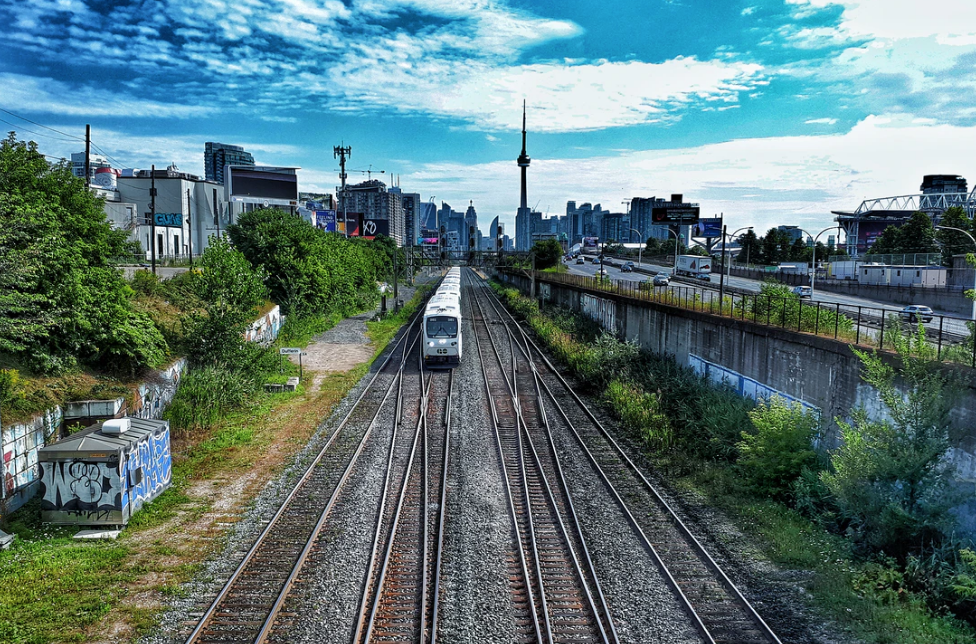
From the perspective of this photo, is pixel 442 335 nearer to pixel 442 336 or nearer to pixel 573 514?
pixel 442 336

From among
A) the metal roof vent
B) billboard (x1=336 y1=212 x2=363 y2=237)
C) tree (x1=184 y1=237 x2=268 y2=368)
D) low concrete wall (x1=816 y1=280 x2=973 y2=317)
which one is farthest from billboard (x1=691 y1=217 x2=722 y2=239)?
billboard (x1=336 y1=212 x2=363 y2=237)

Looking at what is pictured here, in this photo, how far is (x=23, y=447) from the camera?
12258mm

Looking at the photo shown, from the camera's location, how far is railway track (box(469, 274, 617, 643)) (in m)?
9.22

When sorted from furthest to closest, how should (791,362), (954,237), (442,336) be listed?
(954,237) < (442,336) < (791,362)

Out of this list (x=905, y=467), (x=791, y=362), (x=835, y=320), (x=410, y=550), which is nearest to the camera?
(x=905, y=467)

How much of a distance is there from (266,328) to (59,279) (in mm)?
17485

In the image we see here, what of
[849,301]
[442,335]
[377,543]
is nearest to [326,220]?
[442,335]

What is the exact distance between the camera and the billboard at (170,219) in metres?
64.2

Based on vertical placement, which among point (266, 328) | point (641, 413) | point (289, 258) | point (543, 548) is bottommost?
point (543, 548)

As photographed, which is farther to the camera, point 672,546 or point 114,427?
point 114,427

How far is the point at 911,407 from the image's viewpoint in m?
10.7

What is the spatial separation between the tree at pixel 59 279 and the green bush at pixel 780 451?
53.9 feet

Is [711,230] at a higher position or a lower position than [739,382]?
higher

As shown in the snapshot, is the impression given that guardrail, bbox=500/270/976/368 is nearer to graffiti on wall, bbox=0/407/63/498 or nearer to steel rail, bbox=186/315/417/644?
steel rail, bbox=186/315/417/644
